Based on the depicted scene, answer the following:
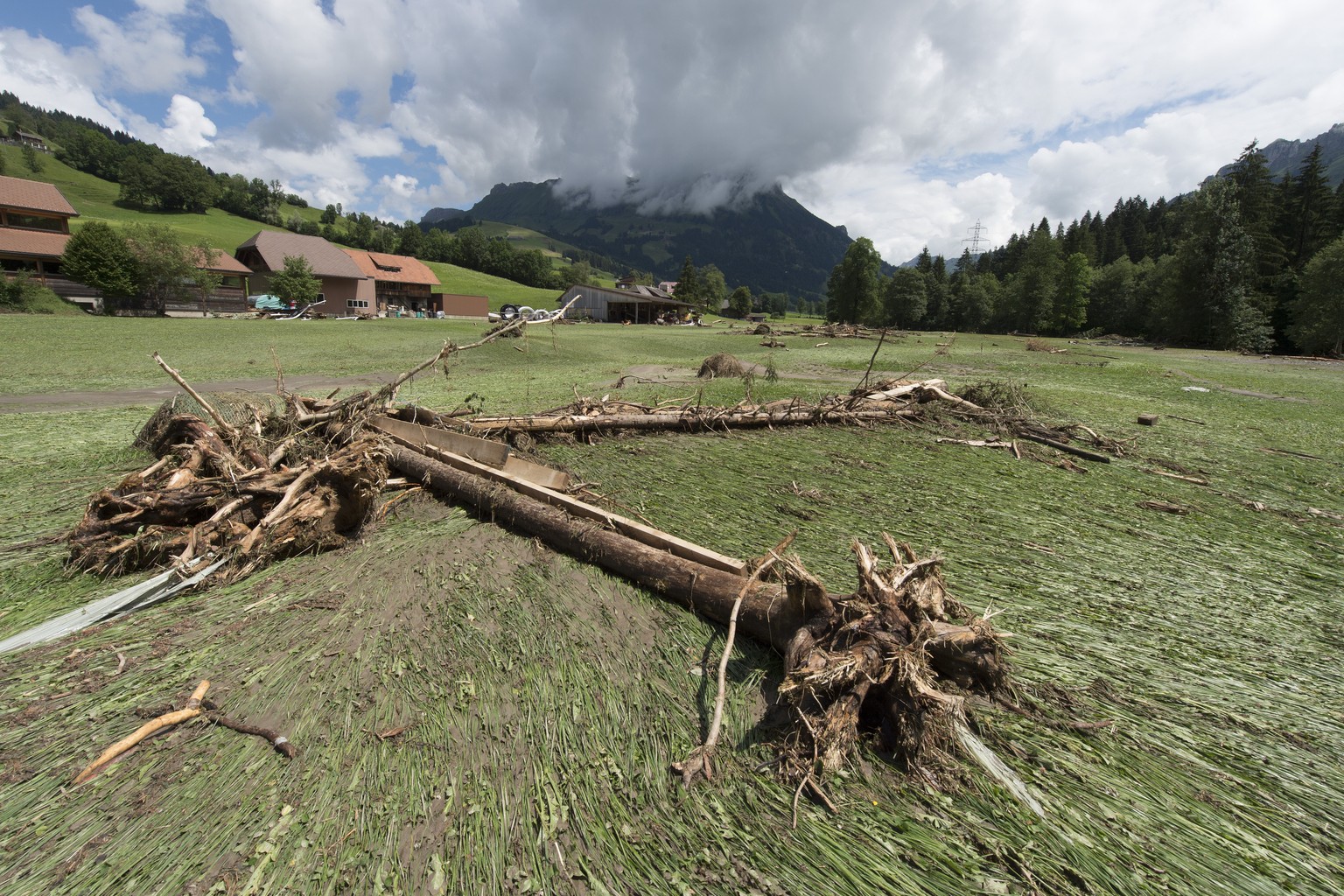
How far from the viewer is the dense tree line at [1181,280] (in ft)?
125

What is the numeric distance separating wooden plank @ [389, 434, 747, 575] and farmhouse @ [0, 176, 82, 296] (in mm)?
55134

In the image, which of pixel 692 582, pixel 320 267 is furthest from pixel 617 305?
pixel 692 582

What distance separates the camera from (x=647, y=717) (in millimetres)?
3076

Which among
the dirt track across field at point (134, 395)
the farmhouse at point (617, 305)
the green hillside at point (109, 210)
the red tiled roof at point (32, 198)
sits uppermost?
the green hillside at point (109, 210)

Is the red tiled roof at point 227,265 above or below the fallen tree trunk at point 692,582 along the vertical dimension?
above

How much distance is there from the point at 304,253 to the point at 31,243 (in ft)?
68.9

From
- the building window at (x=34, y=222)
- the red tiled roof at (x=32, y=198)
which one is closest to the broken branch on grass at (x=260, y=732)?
the red tiled roof at (x=32, y=198)

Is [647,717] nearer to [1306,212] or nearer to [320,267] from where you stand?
[320,267]

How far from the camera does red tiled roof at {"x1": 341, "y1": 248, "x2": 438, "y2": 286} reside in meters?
73.0

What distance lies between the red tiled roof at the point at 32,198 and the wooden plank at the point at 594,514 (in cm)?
6535

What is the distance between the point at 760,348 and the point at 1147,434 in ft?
77.7

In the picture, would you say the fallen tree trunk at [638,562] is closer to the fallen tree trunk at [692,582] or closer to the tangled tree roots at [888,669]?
the fallen tree trunk at [692,582]

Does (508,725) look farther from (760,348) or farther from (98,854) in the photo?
(760,348)

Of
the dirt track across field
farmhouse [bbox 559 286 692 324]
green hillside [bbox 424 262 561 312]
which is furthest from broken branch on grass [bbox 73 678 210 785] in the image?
green hillside [bbox 424 262 561 312]
